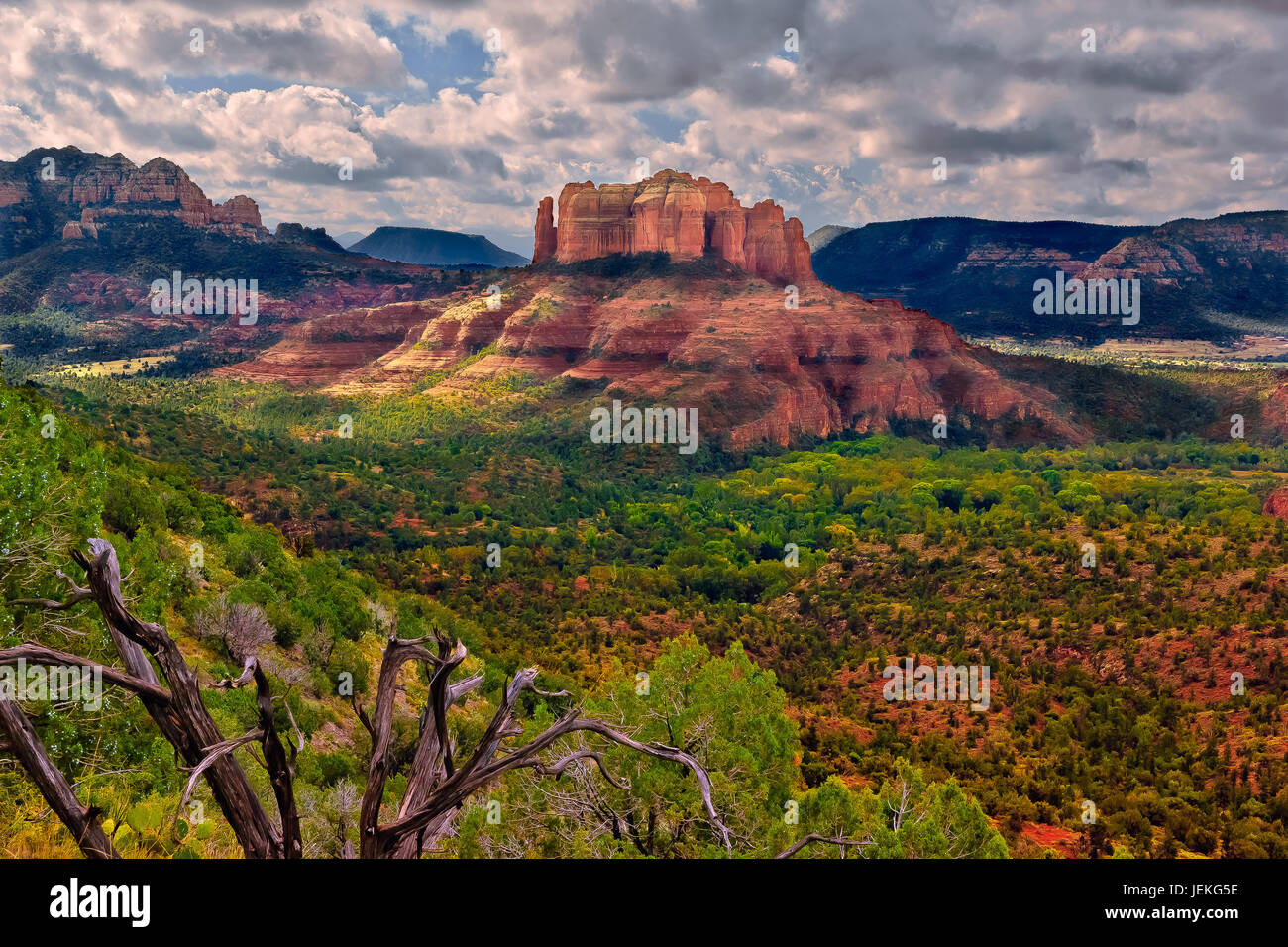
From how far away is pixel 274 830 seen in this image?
18.9ft

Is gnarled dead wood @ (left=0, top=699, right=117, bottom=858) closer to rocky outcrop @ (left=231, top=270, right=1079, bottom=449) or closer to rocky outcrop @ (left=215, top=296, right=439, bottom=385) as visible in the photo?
rocky outcrop @ (left=231, top=270, right=1079, bottom=449)

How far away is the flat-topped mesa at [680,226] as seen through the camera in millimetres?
124312

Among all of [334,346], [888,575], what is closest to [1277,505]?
[888,575]

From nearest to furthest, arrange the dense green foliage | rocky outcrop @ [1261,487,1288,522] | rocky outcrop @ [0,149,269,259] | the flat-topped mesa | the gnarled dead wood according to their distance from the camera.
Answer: the gnarled dead wood, the dense green foliage, rocky outcrop @ [1261,487,1288,522], the flat-topped mesa, rocky outcrop @ [0,149,269,259]

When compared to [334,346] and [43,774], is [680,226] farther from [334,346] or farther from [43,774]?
[43,774]

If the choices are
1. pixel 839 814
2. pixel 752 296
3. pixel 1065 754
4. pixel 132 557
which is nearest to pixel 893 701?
pixel 1065 754

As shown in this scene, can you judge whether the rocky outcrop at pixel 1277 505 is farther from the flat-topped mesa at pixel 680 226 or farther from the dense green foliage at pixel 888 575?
the flat-topped mesa at pixel 680 226

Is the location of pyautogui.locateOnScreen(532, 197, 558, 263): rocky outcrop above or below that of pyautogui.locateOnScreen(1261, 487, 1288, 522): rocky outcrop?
above

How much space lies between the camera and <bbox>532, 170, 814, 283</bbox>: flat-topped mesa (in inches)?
4894

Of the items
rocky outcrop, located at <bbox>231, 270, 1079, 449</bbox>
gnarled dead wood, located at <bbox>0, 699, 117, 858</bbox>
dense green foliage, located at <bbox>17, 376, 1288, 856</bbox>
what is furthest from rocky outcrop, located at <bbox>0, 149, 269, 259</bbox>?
gnarled dead wood, located at <bbox>0, 699, 117, 858</bbox>

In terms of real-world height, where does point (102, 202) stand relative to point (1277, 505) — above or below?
above

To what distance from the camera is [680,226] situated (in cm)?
12381

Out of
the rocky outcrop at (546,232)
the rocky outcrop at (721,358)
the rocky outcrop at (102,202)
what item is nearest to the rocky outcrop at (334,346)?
the rocky outcrop at (721,358)
